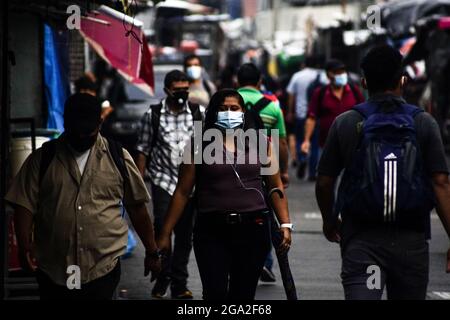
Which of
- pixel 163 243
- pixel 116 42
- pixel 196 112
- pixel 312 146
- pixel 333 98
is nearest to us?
pixel 163 243

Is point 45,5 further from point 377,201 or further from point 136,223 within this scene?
point 377,201

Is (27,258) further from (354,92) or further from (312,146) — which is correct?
(312,146)

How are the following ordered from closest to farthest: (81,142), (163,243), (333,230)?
1. (333,230)
2. (81,142)
3. (163,243)

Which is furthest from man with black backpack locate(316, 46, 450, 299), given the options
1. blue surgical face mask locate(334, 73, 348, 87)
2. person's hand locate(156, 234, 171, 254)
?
blue surgical face mask locate(334, 73, 348, 87)

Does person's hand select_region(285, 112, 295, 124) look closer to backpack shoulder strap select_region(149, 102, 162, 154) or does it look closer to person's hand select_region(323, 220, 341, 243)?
backpack shoulder strap select_region(149, 102, 162, 154)

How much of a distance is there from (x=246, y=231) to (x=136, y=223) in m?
0.79

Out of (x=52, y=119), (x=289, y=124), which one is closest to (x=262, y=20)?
(x=289, y=124)

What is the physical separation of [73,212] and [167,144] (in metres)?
3.80

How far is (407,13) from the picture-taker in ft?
84.1

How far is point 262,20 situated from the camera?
68.9m

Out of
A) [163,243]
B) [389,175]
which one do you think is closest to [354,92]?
[163,243]

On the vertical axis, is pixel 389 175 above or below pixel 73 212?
above

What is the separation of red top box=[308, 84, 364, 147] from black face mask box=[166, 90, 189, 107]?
5272 millimetres
